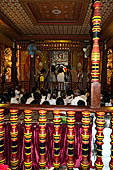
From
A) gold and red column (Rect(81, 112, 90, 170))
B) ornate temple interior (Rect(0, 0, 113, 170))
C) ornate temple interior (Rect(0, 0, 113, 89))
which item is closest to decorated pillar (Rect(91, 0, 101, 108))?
ornate temple interior (Rect(0, 0, 113, 170))

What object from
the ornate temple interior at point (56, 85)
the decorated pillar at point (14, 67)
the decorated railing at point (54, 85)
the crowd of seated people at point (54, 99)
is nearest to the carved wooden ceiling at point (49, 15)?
the ornate temple interior at point (56, 85)

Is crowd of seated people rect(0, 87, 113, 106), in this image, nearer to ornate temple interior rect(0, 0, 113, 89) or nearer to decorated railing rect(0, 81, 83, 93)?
ornate temple interior rect(0, 0, 113, 89)

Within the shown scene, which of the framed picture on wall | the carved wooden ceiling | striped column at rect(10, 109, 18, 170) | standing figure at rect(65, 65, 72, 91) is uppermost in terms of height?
the carved wooden ceiling

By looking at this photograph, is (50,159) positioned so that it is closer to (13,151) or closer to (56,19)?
(13,151)

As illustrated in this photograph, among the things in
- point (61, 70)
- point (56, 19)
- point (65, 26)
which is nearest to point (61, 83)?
point (61, 70)

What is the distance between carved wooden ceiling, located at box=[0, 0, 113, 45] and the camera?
573 centimetres

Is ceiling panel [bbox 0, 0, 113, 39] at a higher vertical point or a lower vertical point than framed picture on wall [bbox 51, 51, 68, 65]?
higher

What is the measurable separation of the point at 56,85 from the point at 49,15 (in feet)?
17.6

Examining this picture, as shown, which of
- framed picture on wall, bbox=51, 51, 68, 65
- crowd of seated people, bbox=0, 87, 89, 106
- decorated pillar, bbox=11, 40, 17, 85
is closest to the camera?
crowd of seated people, bbox=0, 87, 89, 106

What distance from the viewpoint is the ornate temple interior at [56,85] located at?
83.5 inches

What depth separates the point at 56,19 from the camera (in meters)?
7.44

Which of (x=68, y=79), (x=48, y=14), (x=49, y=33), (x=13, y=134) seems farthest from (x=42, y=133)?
(x=68, y=79)

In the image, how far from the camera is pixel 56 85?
11.5m

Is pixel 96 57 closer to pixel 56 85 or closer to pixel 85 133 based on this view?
pixel 85 133
